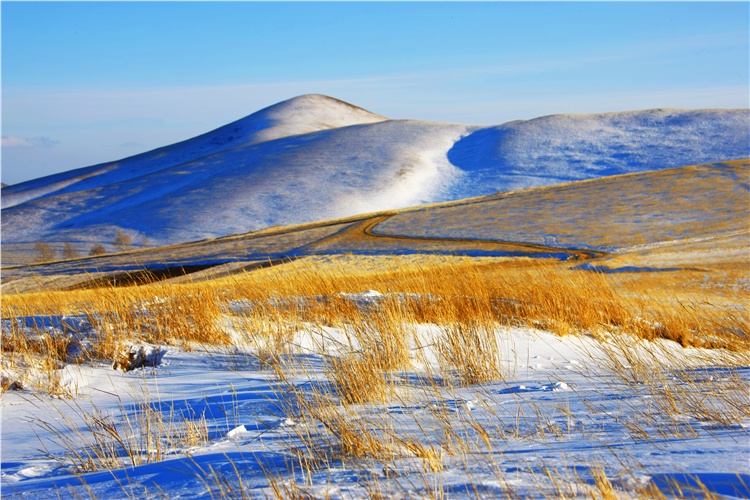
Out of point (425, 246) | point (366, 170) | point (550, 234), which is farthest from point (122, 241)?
point (550, 234)

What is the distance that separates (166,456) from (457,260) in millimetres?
18212

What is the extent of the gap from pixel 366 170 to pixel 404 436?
59.2 meters

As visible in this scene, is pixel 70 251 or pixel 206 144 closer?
pixel 70 251

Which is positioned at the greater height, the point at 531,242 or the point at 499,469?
the point at 499,469

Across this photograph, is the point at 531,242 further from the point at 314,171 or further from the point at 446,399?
the point at 314,171

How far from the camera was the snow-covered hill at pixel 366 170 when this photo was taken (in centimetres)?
5353

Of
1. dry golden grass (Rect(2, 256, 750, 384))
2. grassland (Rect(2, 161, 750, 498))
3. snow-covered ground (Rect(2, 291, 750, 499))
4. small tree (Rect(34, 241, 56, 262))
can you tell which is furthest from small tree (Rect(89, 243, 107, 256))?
snow-covered ground (Rect(2, 291, 750, 499))

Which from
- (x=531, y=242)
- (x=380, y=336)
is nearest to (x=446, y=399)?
(x=380, y=336)

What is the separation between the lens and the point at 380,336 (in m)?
4.93

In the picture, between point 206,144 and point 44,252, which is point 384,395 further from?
point 206,144

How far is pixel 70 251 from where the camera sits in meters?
51.3

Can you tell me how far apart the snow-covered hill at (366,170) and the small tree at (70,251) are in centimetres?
96

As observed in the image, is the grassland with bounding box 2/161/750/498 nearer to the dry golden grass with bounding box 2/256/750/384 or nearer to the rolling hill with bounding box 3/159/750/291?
the dry golden grass with bounding box 2/256/750/384

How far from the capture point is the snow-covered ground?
90.7 inches
